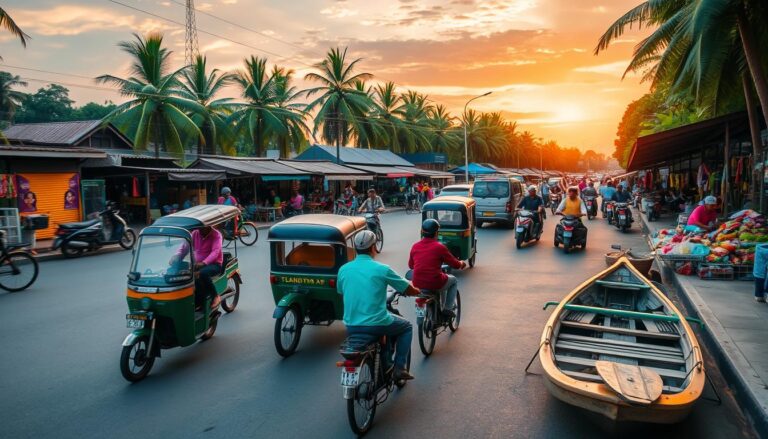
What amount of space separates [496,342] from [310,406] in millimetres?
2807

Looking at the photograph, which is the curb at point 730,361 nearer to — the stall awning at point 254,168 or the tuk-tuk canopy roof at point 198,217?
the tuk-tuk canopy roof at point 198,217

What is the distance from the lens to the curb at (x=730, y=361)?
172 inches

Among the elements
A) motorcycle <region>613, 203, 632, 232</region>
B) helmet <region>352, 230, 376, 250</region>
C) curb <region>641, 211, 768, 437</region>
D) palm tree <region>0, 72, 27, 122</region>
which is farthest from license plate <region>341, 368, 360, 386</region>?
palm tree <region>0, 72, 27, 122</region>

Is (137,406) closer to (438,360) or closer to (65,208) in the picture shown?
(438,360)

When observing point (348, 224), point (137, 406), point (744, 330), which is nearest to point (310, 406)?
point (137, 406)

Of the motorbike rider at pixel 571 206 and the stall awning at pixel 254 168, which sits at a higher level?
the stall awning at pixel 254 168

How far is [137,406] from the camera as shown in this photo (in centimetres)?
493

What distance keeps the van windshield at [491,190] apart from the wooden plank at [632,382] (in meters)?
16.4

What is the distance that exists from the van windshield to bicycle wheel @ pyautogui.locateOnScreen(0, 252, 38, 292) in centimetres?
1483

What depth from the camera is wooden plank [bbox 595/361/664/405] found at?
3756 millimetres

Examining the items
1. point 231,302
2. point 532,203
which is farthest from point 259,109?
point 231,302

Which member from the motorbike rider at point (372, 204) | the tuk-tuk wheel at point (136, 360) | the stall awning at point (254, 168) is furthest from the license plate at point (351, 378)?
the stall awning at point (254, 168)

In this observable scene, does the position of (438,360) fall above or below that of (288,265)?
below

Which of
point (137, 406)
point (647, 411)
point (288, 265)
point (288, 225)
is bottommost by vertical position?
point (137, 406)
